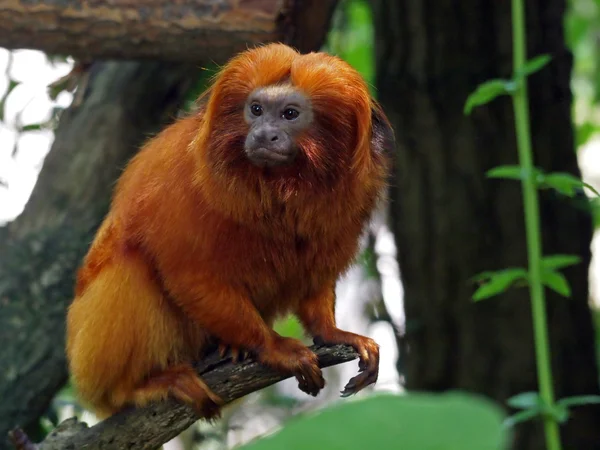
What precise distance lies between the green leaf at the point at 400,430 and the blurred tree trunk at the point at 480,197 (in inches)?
132

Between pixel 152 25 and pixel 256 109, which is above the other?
pixel 152 25

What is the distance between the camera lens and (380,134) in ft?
8.50

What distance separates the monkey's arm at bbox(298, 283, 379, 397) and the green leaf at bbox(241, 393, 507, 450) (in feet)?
6.54

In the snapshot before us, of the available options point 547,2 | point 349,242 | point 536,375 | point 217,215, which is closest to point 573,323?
point 536,375

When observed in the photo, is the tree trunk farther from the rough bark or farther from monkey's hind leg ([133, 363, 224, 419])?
monkey's hind leg ([133, 363, 224, 419])

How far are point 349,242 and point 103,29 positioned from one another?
4.74ft

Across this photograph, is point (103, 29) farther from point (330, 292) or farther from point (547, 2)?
point (547, 2)

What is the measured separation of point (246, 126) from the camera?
2.32 metres

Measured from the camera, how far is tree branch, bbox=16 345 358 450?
2447 millimetres

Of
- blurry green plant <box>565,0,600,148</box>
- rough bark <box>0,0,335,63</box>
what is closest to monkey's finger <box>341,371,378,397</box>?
rough bark <box>0,0,335,63</box>

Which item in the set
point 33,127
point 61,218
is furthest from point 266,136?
point 33,127

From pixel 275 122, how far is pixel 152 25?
1.30 metres

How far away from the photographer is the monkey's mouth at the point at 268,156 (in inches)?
87.7

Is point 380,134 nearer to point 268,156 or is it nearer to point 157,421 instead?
point 268,156
